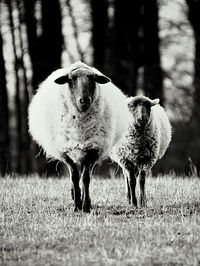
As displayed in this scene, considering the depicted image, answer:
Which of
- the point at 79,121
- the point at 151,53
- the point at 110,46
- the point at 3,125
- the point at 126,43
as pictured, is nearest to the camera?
the point at 79,121

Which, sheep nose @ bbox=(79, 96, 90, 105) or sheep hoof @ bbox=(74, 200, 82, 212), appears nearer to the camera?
sheep nose @ bbox=(79, 96, 90, 105)

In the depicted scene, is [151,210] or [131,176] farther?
[131,176]

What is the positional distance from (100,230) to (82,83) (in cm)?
245

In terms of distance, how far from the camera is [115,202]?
8844 millimetres

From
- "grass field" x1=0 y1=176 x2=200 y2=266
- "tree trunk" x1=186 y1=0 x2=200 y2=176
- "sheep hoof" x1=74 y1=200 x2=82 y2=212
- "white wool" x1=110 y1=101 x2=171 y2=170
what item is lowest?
"grass field" x1=0 y1=176 x2=200 y2=266

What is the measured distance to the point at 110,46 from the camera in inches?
794

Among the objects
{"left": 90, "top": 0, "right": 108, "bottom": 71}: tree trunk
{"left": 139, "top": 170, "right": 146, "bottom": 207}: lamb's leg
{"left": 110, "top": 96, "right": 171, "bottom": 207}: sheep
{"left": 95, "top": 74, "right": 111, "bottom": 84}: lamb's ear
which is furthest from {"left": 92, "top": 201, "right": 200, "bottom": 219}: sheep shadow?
{"left": 90, "top": 0, "right": 108, "bottom": 71}: tree trunk

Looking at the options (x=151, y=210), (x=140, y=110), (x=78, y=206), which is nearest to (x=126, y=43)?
(x=140, y=110)

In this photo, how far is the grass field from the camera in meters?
5.17

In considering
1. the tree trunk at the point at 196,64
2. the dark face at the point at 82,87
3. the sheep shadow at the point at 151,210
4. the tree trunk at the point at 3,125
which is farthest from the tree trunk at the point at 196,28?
the sheep shadow at the point at 151,210

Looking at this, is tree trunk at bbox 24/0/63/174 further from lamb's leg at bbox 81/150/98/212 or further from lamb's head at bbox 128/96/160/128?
lamb's leg at bbox 81/150/98/212

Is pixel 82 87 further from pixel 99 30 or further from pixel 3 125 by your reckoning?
pixel 3 125

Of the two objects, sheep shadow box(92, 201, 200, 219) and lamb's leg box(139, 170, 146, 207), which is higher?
lamb's leg box(139, 170, 146, 207)

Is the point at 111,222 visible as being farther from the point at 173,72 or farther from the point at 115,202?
the point at 173,72
